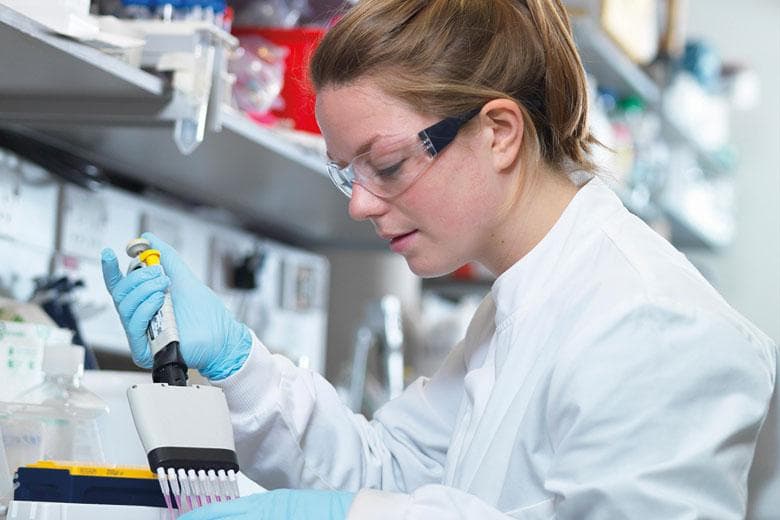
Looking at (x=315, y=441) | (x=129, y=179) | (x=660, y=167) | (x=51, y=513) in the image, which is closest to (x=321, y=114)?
(x=315, y=441)

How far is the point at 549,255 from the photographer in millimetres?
1538

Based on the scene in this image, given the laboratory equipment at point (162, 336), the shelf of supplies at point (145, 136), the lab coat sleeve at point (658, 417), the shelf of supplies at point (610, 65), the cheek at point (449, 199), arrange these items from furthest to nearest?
1. the shelf of supplies at point (610, 65)
2. the shelf of supplies at point (145, 136)
3. the cheek at point (449, 199)
4. the laboratory equipment at point (162, 336)
5. the lab coat sleeve at point (658, 417)

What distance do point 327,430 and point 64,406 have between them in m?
0.37

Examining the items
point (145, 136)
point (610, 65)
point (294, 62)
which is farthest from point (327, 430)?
point (610, 65)

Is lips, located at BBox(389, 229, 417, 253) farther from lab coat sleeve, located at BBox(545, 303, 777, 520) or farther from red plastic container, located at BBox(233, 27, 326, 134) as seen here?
red plastic container, located at BBox(233, 27, 326, 134)

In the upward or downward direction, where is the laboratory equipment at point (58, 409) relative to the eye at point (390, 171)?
downward

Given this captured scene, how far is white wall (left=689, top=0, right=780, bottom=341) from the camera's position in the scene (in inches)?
208

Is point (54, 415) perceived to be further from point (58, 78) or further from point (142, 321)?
point (58, 78)

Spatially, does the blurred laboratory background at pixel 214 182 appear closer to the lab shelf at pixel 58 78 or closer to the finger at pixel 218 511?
the lab shelf at pixel 58 78

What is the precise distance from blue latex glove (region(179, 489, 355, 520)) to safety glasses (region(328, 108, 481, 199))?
0.41 metres

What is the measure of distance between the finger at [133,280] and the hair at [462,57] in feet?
1.05

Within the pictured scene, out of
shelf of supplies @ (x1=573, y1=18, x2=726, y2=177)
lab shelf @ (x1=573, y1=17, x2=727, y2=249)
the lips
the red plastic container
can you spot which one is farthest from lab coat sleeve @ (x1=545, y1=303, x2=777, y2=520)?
shelf of supplies @ (x1=573, y1=18, x2=726, y2=177)

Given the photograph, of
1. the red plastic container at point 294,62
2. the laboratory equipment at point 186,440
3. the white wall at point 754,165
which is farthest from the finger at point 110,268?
the white wall at point 754,165

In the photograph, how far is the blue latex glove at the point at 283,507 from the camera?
4.08ft
